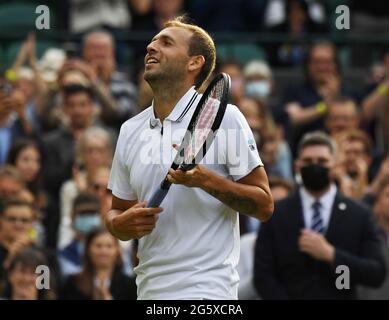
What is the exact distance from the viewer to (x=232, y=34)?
14680mm

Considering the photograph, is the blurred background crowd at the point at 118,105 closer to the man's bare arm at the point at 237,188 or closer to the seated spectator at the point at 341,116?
the seated spectator at the point at 341,116

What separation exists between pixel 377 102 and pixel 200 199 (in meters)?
6.42

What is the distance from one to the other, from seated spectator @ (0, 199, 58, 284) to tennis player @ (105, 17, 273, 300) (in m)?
3.42

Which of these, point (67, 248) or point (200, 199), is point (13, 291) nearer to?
point (67, 248)

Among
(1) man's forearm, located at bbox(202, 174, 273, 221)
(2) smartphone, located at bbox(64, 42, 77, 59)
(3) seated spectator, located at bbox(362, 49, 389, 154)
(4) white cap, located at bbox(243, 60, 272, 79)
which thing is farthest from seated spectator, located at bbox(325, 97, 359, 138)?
(1) man's forearm, located at bbox(202, 174, 273, 221)

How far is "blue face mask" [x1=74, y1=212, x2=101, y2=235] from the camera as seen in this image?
11.1 meters

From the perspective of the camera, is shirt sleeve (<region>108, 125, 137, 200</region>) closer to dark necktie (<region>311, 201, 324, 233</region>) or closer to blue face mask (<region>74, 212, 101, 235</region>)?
dark necktie (<region>311, 201, 324, 233</region>)

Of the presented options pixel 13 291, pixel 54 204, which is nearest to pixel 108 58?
pixel 54 204

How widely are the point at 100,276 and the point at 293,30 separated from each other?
16.9 feet

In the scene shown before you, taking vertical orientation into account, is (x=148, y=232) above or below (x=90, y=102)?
below

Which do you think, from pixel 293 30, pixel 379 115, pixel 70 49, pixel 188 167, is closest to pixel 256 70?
pixel 379 115

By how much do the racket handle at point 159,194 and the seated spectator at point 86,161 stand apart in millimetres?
4472

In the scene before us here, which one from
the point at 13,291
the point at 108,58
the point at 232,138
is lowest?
the point at 13,291

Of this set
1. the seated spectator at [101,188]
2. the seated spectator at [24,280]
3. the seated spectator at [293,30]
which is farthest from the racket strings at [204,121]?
the seated spectator at [293,30]
